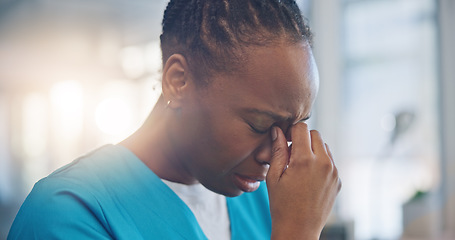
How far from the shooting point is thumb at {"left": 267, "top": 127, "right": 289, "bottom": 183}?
67 centimetres

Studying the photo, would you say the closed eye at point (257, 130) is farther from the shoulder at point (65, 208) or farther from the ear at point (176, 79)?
the shoulder at point (65, 208)

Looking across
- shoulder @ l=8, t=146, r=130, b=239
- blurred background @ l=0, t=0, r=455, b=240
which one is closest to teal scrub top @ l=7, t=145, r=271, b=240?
shoulder @ l=8, t=146, r=130, b=239

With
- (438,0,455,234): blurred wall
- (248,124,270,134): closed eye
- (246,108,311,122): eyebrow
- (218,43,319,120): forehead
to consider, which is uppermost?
(218,43,319,120): forehead

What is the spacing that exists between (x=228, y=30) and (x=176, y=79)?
0.10 m

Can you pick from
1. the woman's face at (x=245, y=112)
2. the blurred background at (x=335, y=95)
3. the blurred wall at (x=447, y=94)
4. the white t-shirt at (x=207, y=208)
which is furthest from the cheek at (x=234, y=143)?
the blurred wall at (x=447, y=94)

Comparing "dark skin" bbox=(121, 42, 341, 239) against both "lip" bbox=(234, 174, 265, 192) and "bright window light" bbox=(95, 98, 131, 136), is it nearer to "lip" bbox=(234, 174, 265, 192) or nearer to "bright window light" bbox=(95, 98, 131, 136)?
"lip" bbox=(234, 174, 265, 192)

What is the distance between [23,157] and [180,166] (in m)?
0.78

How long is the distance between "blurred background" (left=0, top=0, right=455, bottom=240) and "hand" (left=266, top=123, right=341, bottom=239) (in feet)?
2.75

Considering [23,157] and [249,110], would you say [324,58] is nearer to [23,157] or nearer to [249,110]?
[23,157]

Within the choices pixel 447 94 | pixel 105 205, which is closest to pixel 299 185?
pixel 105 205

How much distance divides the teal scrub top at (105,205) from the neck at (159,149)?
0.06 ft

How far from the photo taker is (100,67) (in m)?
1.46

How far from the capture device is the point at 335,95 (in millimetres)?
2506

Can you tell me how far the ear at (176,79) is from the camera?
0.65m
